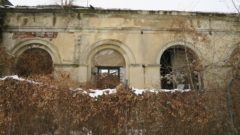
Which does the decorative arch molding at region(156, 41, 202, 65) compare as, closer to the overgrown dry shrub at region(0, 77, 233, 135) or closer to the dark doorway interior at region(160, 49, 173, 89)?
the dark doorway interior at region(160, 49, 173, 89)

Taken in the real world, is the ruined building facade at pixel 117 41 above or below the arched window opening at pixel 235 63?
above

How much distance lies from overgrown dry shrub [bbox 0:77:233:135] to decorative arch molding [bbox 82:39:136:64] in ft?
25.1

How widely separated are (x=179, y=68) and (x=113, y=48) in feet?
11.6

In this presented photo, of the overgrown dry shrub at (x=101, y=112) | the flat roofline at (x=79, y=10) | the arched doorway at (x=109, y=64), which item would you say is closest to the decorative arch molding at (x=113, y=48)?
the arched doorway at (x=109, y=64)

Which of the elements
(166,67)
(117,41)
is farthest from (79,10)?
(166,67)

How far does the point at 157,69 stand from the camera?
1836cm

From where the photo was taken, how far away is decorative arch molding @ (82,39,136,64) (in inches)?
728

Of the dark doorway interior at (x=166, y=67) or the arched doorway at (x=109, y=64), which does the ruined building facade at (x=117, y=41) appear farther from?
the dark doorway interior at (x=166, y=67)

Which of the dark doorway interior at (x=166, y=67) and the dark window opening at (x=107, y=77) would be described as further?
the dark doorway interior at (x=166, y=67)

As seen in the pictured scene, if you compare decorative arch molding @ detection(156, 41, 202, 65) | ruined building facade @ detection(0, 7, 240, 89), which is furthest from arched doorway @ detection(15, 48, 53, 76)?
decorative arch molding @ detection(156, 41, 202, 65)

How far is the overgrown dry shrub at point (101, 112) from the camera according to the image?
1014 cm

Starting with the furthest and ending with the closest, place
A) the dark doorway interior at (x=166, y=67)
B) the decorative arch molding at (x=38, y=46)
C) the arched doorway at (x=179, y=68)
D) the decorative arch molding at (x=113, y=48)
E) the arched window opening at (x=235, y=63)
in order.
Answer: the dark doorway interior at (x=166, y=67), the decorative arch molding at (x=113, y=48), the decorative arch molding at (x=38, y=46), the arched doorway at (x=179, y=68), the arched window opening at (x=235, y=63)

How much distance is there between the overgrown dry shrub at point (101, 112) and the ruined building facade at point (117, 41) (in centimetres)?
706

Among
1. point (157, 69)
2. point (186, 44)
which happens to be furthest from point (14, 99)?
point (186, 44)
